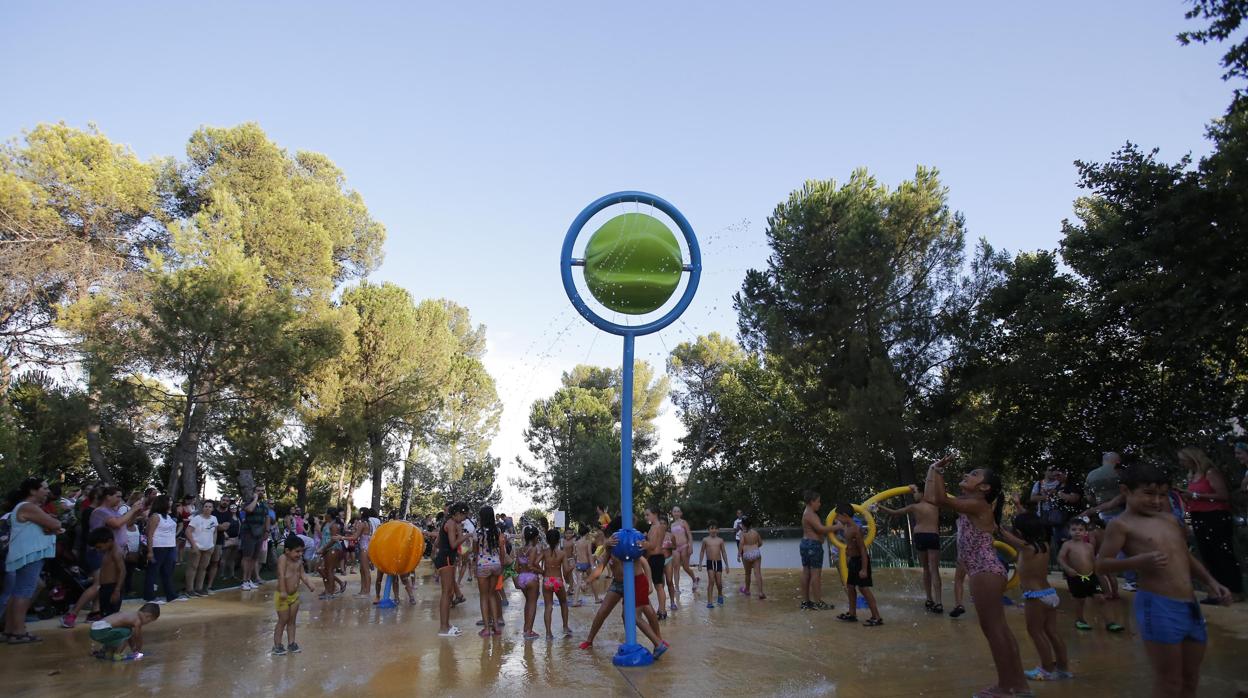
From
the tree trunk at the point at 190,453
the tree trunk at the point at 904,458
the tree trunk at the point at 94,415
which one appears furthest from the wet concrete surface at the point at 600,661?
the tree trunk at the point at 190,453

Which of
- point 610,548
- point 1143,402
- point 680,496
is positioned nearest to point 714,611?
point 610,548

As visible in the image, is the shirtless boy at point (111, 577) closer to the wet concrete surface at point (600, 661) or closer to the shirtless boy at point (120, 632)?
the wet concrete surface at point (600, 661)

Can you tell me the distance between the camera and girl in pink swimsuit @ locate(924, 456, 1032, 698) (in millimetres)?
5152

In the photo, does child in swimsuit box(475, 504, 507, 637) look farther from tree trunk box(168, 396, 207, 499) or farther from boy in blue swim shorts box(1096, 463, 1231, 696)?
tree trunk box(168, 396, 207, 499)

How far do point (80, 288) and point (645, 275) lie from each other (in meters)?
23.8

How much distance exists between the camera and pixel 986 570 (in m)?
5.44

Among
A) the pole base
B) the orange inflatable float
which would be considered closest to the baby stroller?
the orange inflatable float

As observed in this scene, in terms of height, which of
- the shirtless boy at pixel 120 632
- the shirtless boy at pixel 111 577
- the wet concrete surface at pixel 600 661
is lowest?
the wet concrete surface at pixel 600 661

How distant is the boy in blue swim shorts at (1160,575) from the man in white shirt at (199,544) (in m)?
13.7

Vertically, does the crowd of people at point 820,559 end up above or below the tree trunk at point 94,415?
below

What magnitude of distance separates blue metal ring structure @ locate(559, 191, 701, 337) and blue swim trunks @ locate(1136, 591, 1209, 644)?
4780mm

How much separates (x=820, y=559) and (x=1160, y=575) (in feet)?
23.4

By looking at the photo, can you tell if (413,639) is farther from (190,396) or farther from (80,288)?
(80,288)

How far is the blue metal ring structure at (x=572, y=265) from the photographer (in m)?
7.71
